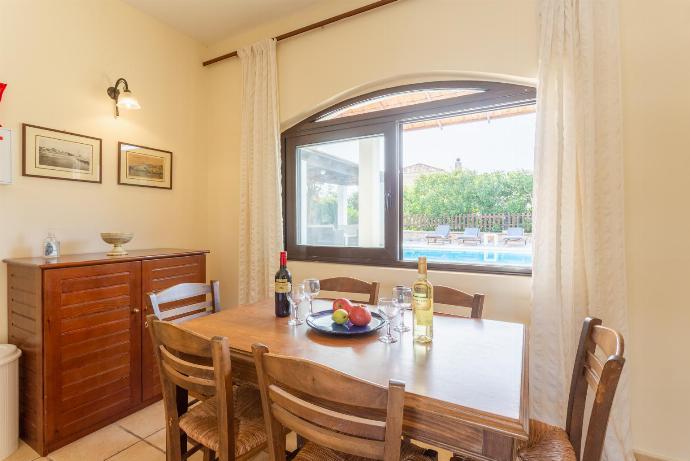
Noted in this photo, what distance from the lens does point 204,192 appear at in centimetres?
351

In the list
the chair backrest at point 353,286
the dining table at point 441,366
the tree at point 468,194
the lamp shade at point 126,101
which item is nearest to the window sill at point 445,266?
the tree at point 468,194

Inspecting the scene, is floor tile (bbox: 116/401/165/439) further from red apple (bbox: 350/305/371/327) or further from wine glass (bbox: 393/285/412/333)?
wine glass (bbox: 393/285/412/333)

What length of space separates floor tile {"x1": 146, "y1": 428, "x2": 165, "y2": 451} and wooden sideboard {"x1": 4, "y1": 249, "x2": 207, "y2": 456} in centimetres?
34

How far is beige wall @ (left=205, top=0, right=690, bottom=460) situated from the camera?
1.80 meters

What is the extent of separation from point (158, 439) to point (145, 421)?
26 centimetres

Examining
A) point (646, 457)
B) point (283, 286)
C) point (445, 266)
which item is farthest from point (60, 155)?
point (646, 457)

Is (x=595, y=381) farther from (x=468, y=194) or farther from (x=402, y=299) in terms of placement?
(x=468, y=194)

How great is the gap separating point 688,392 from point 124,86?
13.7 feet

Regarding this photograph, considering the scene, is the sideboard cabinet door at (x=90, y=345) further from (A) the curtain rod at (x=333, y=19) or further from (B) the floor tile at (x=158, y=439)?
(A) the curtain rod at (x=333, y=19)

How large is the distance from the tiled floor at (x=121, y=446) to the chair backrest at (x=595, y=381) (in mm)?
1577

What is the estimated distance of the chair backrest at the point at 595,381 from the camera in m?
0.96

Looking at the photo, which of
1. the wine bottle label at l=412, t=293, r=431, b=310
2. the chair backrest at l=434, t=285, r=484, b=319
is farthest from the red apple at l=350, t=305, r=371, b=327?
the chair backrest at l=434, t=285, r=484, b=319

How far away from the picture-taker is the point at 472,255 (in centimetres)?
242

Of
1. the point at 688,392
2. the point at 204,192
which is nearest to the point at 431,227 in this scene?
the point at 688,392
